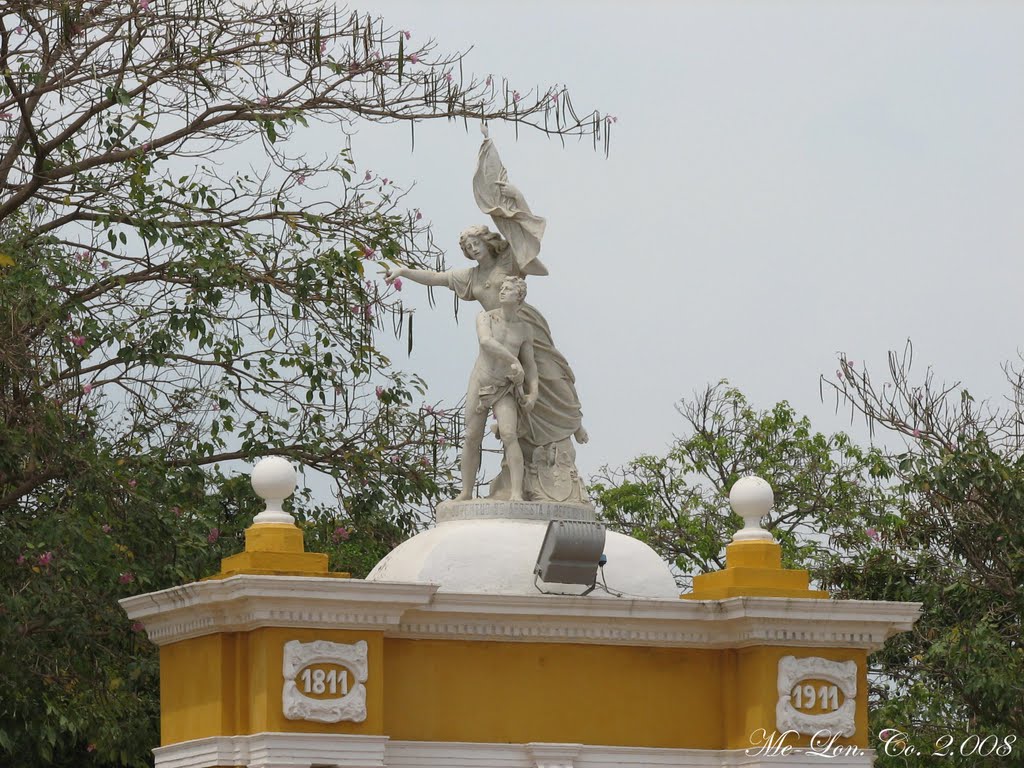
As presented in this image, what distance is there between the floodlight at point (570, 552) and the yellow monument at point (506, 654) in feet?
0.05

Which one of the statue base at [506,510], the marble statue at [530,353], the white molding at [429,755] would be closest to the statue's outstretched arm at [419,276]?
the marble statue at [530,353]

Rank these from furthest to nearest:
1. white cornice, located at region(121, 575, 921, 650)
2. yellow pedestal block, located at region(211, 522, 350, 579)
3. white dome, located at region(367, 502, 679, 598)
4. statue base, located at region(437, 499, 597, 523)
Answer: statue base, located at region(437, 499, 597, 523) < white dome, located at region(367, 502, 679, 598) < yellow pedestal block, located at region(211, 522, 350, 579) < white cornice, located at region(121, 575, 921, 650)

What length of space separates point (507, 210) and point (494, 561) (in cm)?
212

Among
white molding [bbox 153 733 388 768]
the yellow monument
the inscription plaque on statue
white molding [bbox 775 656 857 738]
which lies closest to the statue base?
the yellow monument

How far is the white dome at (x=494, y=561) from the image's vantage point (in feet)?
42.8

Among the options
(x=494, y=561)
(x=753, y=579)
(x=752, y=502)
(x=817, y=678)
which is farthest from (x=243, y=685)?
(x=817, y=678)

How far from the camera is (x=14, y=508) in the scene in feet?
54.7

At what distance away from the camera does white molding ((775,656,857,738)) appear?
516 inches

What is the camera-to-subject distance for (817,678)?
43.3 feet

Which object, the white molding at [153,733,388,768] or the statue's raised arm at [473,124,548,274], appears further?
the statue's raised arm at [473,124,548,274]

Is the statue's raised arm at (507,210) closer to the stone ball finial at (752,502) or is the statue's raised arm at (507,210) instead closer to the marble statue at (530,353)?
the marble statue at (530,353)

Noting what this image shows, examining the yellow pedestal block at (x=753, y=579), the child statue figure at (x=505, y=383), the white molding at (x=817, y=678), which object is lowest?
the white molding at (x=817, y=678)

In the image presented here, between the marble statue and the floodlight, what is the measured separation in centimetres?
76

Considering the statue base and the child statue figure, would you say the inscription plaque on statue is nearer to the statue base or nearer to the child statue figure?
the statue base
